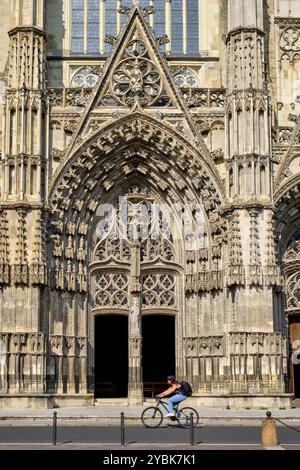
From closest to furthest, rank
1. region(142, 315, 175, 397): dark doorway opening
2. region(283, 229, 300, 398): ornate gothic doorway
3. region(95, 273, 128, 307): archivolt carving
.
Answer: region(283, 229, 300, 398): ornate gothic doorway, region(95, 273, 128, 307): archivolt carving, region(142, 315, 175, 397): dark doorway opening

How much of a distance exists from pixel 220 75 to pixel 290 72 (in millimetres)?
2558

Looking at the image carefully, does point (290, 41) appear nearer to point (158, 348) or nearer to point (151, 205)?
point (151, 205)

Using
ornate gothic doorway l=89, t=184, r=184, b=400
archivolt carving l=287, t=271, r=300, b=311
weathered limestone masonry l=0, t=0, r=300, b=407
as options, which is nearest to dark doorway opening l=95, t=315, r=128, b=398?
ornate gothic doorway l=89, t=184, r=184, b=400

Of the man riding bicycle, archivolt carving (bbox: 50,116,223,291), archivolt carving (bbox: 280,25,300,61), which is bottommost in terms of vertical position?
the man riding bicycle

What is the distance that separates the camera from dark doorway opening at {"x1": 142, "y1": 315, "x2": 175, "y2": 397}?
34156mm

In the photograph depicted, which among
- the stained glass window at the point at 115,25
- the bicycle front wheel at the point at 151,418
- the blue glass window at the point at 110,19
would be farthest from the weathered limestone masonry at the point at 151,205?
the bicycle front wheel at the point at 151,418

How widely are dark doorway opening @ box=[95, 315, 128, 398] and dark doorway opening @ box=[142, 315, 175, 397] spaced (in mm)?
945

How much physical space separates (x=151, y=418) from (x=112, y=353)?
13.2 metres

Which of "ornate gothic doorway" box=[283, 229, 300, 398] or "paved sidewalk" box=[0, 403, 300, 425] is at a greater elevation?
"ornate gothic doorway" box=[283, 229, 300, 398]

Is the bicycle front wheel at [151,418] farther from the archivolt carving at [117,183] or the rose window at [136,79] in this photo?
the rose window at [136,79]

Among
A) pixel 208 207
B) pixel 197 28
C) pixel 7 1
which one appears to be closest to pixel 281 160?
pixel 208 207

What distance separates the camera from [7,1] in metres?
33.4

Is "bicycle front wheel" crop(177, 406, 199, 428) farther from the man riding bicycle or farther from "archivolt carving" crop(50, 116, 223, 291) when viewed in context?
"archivolt carving" crop(50, 116, 223, 291)

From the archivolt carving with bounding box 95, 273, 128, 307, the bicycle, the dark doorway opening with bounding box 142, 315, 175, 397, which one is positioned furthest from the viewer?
the dark doorway opening with bounding box 142, 315, 175, 397
